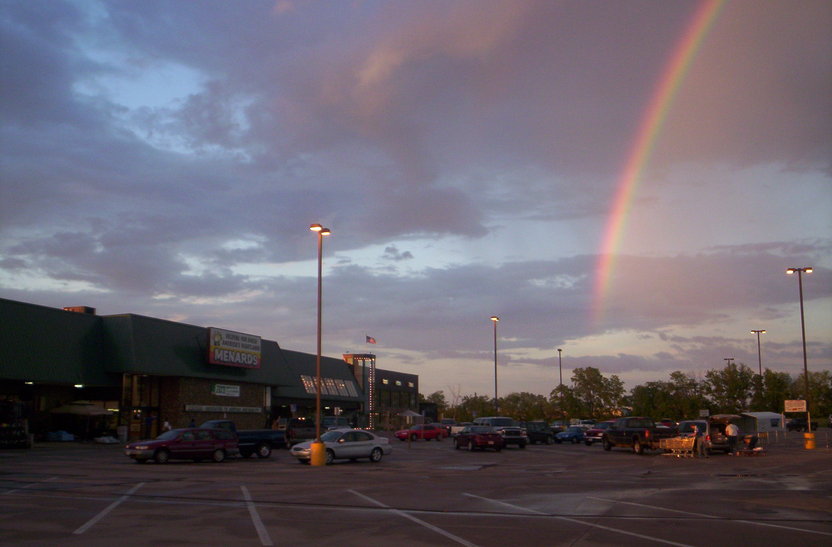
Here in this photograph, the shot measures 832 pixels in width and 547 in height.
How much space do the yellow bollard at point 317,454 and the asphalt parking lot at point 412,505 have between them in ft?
5.37

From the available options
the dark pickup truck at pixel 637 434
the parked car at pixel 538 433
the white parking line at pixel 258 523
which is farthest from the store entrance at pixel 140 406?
the white parking line at pixel 258 523

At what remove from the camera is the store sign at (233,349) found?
5166 cm

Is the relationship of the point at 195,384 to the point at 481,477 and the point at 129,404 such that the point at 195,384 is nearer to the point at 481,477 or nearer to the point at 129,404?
the point at 129,404

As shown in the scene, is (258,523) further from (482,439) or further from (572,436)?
(572,436)

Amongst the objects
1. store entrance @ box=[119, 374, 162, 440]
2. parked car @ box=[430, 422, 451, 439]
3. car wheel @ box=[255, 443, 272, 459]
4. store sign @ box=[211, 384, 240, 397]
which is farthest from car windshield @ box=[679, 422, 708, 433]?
store entrance @ box=[119, 374, 162, 440]

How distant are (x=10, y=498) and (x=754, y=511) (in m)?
16.1

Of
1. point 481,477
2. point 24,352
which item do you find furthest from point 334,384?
point 481,477

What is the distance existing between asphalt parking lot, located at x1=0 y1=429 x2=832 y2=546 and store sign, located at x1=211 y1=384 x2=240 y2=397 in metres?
24.2

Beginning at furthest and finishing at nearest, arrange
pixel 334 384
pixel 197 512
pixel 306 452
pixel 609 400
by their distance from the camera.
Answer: pixel 609 400 < pixel 334 384 < pixel 306 452 < pixel 197 512

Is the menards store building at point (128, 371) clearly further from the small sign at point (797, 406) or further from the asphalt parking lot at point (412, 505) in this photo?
the small sign at point (797, 406)

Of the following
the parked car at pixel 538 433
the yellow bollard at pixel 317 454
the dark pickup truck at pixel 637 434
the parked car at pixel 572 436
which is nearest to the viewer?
the yellow bollard at pixel 317 454

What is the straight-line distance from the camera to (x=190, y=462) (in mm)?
31438

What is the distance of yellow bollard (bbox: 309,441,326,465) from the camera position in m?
29.5

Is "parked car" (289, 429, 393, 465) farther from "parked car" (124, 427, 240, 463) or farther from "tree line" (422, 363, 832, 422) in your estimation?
"tree line" (422, 363, 832, 422)
